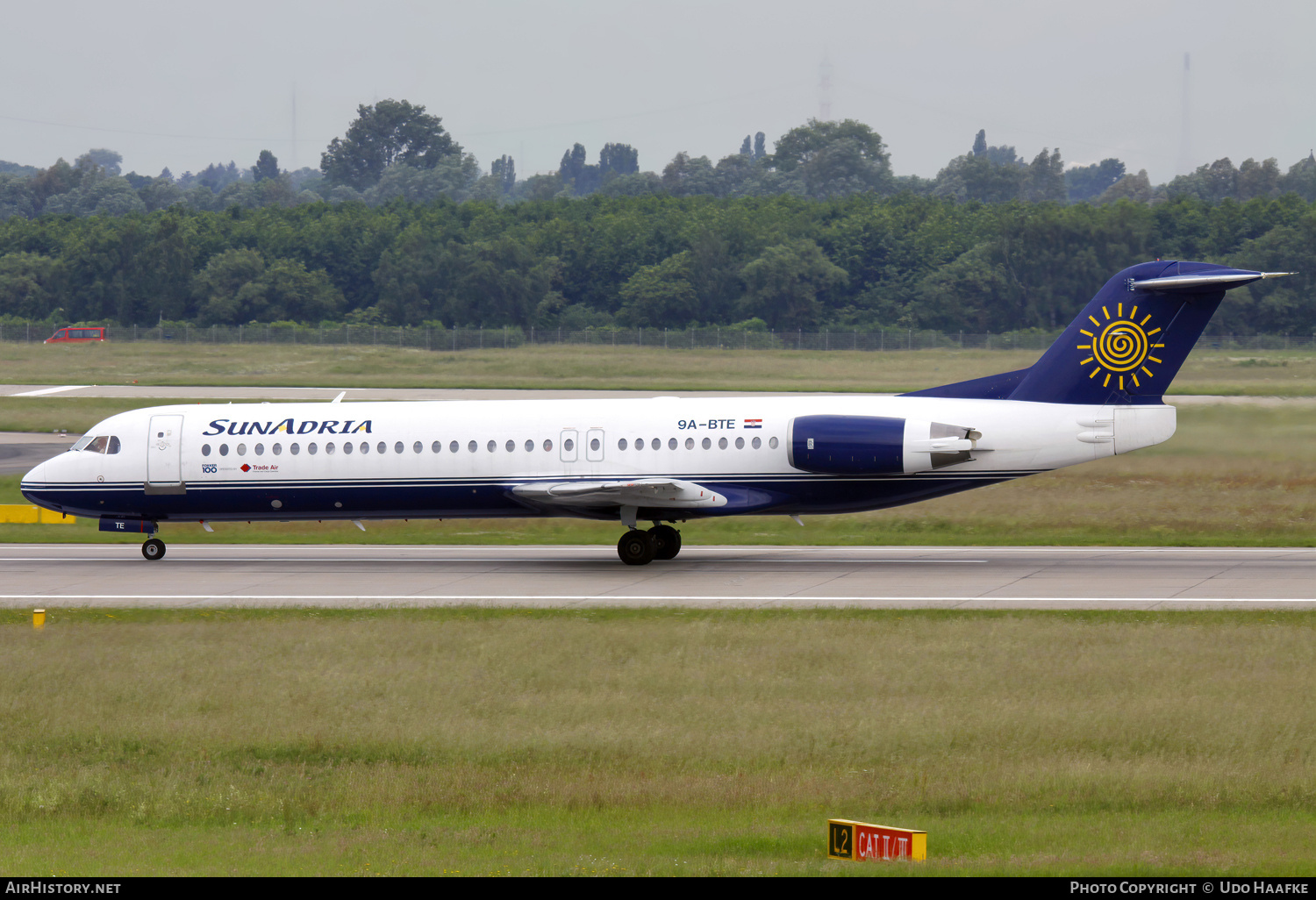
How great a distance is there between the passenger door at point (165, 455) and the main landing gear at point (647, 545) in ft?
32.9

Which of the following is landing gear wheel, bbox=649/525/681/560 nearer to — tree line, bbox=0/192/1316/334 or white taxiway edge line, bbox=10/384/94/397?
white taxiway edge line, bbox=10/384/94/397

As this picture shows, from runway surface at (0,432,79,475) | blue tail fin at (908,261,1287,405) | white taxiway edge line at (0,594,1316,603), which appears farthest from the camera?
runway surface at (0,432,79,475)

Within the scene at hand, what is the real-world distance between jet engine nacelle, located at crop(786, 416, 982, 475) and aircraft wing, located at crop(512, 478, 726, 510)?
2.06m

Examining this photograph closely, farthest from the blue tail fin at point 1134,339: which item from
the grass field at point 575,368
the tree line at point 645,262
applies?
the tree line at point 645,262

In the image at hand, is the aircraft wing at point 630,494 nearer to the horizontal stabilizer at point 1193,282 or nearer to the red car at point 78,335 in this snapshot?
the horizontal stabilizer at point 1193,282

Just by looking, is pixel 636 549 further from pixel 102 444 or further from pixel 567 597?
pixel 102 444

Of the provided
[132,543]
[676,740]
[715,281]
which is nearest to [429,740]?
[676,740]

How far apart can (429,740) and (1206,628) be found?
40.8 ft

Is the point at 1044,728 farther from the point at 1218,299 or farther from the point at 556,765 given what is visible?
the point at 1218,299

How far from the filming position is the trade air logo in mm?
27530

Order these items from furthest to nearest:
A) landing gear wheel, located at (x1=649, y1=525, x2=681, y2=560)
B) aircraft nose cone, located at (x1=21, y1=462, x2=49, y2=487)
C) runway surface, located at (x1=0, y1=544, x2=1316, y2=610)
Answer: aircraft nose cone, located at (x1=21, y1=462, x2=49, y2=487), landing gear wheel, located at (x1=649, y1=525, x2=681, y2=560), runway surface, located at (x1=0, y1=544, x2=1316, y2=610)

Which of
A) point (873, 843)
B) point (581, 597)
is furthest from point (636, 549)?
point (873, 843)

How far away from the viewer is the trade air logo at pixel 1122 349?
27.5m

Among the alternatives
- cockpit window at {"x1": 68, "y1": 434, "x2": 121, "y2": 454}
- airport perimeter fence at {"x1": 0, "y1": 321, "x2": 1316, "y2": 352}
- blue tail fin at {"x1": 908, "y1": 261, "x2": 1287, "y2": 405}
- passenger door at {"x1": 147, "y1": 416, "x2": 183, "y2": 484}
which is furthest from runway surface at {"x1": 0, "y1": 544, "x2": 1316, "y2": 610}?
airport perimeter fence at {"x1": 0, "y1": 321, "x2": 1316, "y2": 352}
